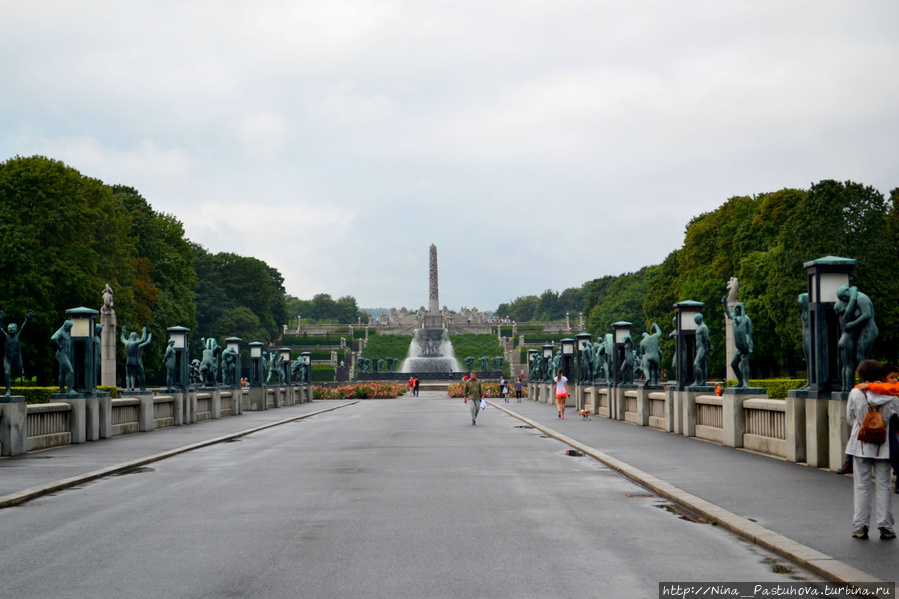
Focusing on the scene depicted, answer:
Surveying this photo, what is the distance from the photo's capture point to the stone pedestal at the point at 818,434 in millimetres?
16266

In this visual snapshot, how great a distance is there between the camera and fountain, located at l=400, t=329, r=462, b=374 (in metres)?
120

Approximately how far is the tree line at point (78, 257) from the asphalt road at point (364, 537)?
34485 millimetres

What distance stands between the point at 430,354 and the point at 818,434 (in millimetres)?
125657

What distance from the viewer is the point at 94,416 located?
82.4 ft

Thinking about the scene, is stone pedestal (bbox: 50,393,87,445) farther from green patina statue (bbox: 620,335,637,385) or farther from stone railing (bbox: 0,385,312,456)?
green patina statue (bbox: 620,335,637,385)

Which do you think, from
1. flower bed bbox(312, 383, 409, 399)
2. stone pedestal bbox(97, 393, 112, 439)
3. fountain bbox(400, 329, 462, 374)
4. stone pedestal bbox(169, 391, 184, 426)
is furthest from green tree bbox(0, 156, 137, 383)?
fountain bbox(400, 329, 462, 374)

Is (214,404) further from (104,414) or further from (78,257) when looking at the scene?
(78,257)

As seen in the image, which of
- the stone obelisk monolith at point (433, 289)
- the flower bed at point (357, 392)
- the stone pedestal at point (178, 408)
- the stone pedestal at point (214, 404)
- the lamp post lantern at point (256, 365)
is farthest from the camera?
the stone obelisk monolith at point (433, 289)

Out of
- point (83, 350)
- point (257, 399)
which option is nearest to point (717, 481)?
point (83, 350)

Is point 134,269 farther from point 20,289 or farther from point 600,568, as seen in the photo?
point 600,568

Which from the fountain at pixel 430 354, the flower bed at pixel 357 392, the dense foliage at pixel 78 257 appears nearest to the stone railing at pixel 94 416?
the dense foliage at pixel 78 257

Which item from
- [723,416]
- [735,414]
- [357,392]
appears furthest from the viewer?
[357,392]

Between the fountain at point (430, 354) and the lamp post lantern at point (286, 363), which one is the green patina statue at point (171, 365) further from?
the fountain at point (430, 354)

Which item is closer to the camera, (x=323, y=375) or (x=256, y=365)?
(x=256, y=365)
